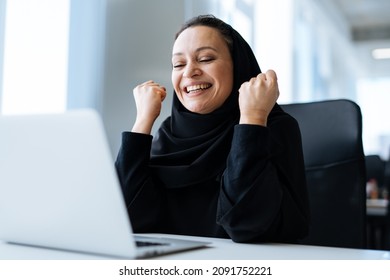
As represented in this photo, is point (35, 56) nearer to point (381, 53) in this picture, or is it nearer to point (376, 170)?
point (376, 170)

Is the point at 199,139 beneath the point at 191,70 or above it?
beneath

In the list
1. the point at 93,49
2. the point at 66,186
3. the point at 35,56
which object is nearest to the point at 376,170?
the point at 93,49

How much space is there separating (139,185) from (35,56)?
804mm

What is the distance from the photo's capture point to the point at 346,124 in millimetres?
1363

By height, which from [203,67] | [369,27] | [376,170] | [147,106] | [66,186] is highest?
[369,27]

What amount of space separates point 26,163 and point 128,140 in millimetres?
565

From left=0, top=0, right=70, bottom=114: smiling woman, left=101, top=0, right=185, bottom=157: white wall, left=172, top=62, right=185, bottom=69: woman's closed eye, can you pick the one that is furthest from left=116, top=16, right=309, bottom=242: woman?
left=101, top=0, right=185, bottom=157: white wall

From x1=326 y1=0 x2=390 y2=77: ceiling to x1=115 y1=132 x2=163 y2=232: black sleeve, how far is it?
595cm

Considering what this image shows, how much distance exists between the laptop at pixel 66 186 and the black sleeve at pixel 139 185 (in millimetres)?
444

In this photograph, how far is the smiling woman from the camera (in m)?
1.67

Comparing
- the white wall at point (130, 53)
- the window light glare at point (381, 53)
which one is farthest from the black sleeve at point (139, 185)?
the window light glare at point (381, 53)

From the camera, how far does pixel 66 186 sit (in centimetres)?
66

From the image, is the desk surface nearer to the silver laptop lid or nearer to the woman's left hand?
the silver laptop lid

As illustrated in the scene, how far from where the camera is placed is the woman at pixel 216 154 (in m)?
0.97
